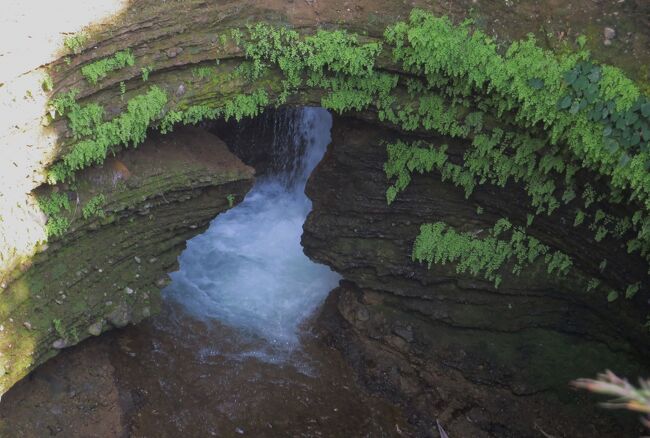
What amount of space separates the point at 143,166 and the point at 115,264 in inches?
61.7

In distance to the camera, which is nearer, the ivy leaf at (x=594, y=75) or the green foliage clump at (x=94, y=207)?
the ivy leaf at (x=594, y=75)

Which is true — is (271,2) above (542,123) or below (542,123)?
above

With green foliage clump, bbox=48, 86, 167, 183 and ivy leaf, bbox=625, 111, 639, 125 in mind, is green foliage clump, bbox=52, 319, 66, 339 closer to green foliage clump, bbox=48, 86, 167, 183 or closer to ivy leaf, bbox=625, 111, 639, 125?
green foliage clump, bbox=48, 86, 167, 183

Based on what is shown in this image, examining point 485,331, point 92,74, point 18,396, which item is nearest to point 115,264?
point 18,396

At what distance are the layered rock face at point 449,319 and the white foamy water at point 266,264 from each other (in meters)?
1.25

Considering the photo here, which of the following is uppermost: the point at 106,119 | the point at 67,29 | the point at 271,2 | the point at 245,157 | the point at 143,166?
the point at 271,2

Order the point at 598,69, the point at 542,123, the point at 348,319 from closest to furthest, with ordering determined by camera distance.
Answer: the point at 598,69, the point at 542,123, the point at 348,319

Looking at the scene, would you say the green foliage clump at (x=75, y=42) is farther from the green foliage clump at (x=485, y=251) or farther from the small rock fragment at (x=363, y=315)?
the small rock fragment at (x=363, y=315)

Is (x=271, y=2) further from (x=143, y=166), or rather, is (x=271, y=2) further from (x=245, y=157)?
(x=245, y=157)

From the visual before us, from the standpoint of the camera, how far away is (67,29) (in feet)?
23.9

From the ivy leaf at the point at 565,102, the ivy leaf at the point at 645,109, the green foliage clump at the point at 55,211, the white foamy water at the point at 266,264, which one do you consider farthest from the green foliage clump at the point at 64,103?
the ivy leaf at the point at 645,109

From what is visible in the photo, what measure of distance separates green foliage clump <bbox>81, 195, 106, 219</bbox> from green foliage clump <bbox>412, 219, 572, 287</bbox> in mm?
4923

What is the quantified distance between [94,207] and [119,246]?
0.86 meters

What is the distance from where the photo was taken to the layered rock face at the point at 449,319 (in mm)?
9047
